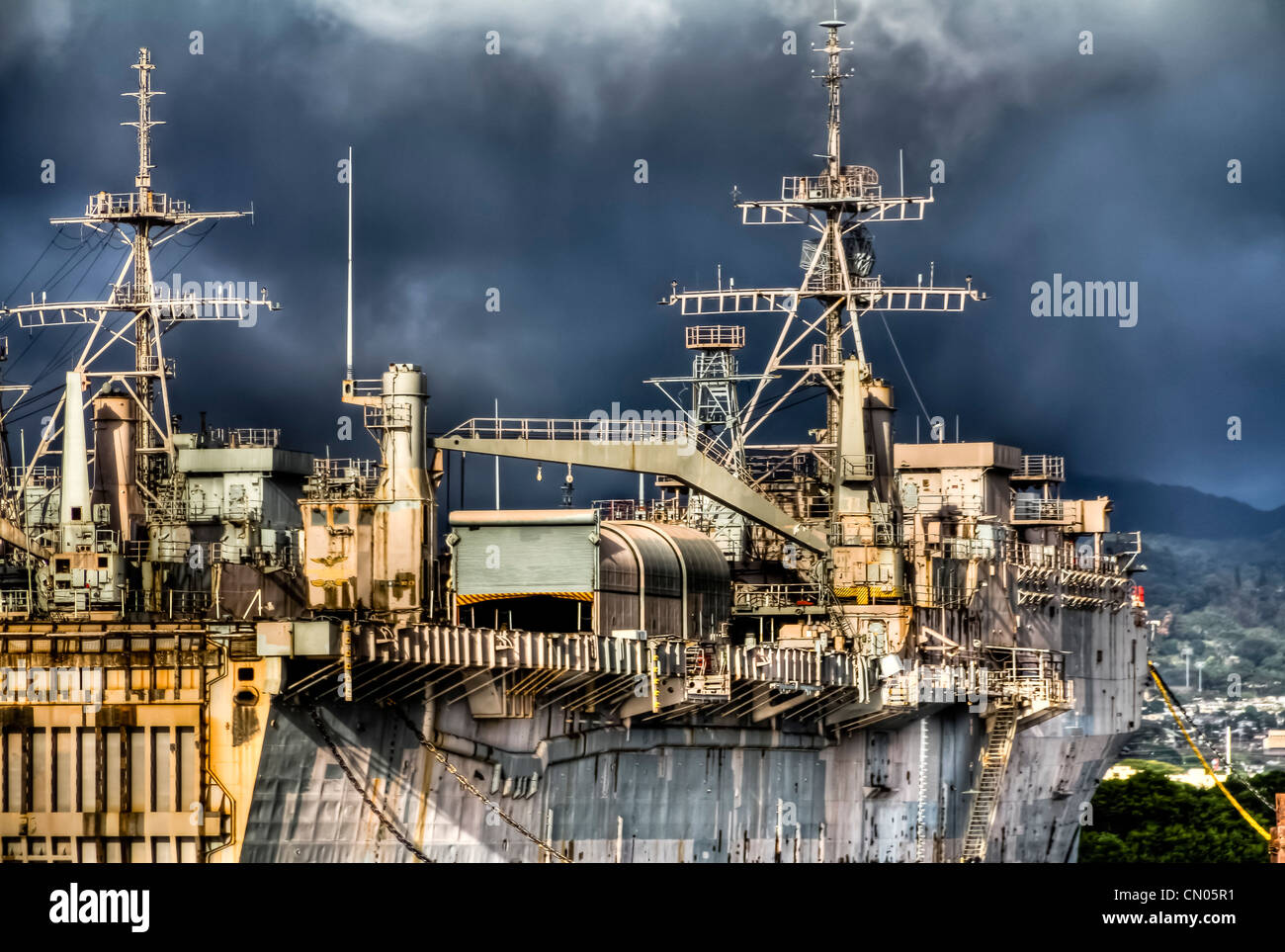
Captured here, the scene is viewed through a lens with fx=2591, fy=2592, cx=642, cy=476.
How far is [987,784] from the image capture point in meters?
69.3

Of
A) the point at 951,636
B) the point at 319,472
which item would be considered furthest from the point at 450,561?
the point at 951,636

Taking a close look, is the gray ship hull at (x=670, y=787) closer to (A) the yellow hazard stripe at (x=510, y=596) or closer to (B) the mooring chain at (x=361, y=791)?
(B) the mooring chain at (x=361, y=791)

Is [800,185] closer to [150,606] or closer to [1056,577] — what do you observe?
Result: [1056,577]

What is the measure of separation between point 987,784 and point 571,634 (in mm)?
21161

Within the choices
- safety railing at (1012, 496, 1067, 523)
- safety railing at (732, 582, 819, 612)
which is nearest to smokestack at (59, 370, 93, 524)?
safety railing at (732, 582, 819, 612)

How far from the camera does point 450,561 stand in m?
53.3

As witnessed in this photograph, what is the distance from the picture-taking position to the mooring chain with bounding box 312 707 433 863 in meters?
47.3

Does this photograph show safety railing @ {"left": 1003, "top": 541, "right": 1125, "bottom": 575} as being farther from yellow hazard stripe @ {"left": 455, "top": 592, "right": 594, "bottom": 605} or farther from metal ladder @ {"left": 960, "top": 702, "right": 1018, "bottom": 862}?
yellow hazard stripe @ {"left": 455, "top": 592, "right": 594, "bottom": 605}

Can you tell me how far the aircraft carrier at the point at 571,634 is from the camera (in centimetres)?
4706

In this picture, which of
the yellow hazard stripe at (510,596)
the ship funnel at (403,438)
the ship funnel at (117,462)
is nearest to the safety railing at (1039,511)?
the ship funnel at (117,462)

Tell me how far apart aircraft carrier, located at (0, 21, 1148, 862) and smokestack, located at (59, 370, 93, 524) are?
127 mm

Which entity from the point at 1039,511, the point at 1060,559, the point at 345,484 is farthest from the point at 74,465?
the point at 1039,511

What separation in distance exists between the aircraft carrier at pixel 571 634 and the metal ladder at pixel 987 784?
0.31 ft
